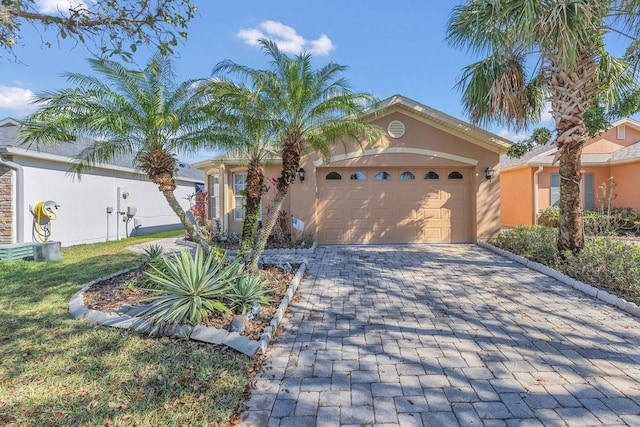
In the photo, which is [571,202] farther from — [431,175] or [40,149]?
[40,149]

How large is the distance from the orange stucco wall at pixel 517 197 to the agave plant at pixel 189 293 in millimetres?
14195

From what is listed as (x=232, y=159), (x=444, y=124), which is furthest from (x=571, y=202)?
(x=232, y=159)

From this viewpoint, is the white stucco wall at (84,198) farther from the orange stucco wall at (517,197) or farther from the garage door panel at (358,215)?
the orange stucco wall at (517,197)

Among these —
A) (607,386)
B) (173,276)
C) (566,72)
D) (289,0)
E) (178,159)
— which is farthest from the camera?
(289,0)

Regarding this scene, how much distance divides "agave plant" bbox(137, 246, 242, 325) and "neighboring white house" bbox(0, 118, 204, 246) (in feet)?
A: 14.0

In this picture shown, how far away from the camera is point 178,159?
7055 mm

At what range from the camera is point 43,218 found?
1179 centimetres

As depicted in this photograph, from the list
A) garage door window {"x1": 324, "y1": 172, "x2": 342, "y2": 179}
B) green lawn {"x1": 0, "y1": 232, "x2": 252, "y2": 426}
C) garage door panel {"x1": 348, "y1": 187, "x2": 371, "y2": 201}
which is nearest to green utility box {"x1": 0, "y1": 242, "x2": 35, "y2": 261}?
green lawn {"x1": 0, "y1": 232, "x2": 252, "y2": 426}

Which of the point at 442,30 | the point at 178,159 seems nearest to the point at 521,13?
the point at 442,30

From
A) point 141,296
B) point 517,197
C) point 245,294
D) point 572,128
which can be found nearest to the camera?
point 245,294

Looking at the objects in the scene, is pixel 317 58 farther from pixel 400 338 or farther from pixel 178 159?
pixel 400 338

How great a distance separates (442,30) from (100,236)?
15307mm

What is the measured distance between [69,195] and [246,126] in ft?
33.8

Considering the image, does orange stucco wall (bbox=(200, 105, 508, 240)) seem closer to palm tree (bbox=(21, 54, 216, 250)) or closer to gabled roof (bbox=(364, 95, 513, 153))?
gabled roof (bbox=(364, 95, 513, 153))
